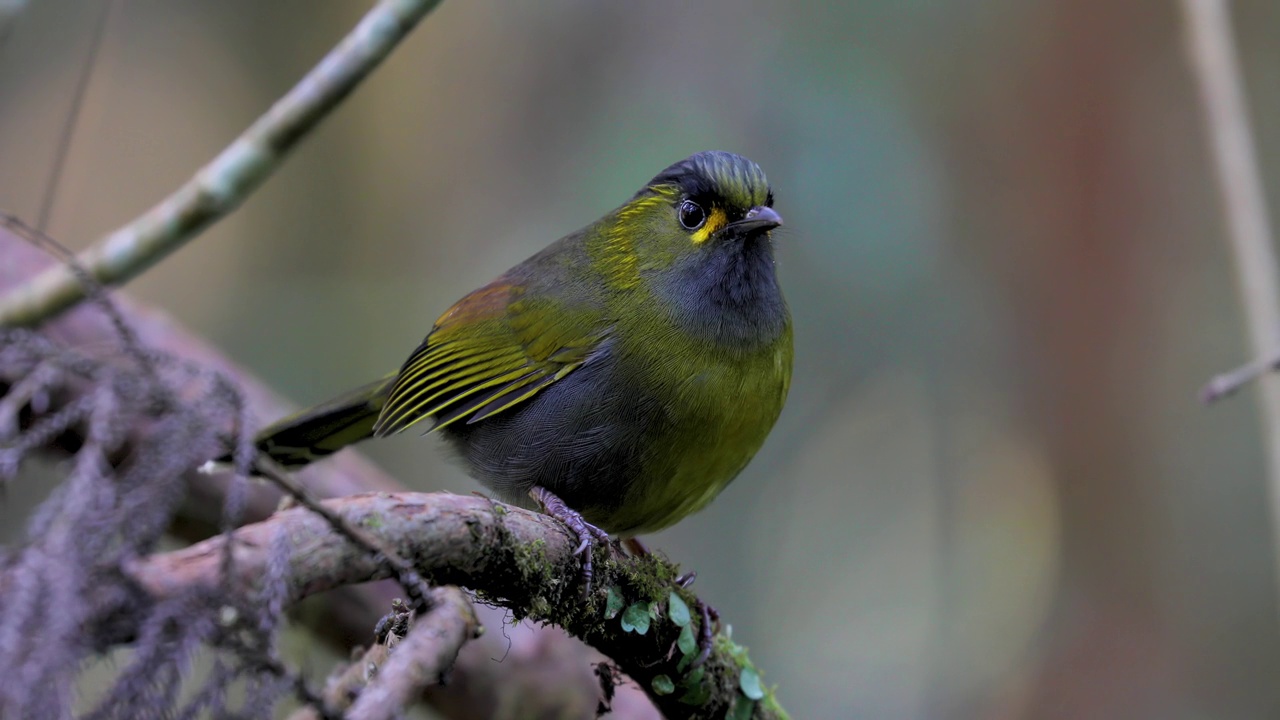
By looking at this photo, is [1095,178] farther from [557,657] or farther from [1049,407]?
[557,657]

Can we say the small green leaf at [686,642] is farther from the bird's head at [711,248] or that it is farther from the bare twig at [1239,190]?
the bare twig at [1239,190]

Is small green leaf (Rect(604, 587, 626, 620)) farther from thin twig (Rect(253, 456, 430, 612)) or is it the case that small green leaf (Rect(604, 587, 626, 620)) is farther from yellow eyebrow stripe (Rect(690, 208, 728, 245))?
yellow eyebrow stripe (Rect(690, 208, 728, 245))

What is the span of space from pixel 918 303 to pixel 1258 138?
2.47 m

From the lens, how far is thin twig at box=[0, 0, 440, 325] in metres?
3.43

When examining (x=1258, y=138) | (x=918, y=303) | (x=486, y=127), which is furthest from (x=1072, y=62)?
(x=486, y=127)

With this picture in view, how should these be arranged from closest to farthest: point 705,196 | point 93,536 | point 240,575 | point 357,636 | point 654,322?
1. point 93,536
2. point 240,575
3. point 654,322
4. point 705,196
5. point 357,636

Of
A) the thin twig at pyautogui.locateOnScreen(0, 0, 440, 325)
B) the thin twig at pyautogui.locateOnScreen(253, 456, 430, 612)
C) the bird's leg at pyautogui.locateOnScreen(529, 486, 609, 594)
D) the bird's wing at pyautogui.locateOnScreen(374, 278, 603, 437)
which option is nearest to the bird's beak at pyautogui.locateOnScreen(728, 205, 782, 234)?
the bird's wing at pyautogui.locateOnScreen(374, 278, 603, 437)

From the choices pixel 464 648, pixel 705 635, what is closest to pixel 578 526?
pixel 705 635

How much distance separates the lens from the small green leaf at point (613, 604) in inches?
107

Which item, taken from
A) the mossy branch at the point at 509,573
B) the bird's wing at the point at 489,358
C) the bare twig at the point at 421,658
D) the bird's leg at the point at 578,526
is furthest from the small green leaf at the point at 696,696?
the bare twig at the point at 421,658

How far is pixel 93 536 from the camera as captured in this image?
4.39 ft

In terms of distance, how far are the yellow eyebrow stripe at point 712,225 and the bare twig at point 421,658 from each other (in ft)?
7.21

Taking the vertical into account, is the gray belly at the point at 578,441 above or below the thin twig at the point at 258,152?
below

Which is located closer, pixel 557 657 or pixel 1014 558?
pixel 557 657
